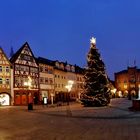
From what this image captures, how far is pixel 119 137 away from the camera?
1451cm

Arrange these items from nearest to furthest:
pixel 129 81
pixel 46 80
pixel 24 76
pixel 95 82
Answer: pixel 95 82, pixel 24 76, pixel 46 80, pixel 129 81

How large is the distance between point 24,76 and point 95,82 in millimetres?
27706

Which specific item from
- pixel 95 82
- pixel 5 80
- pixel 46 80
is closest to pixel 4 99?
pixel 5 80

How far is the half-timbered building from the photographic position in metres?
70.1

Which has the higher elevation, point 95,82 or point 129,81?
point 129,81

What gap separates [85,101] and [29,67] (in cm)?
2869

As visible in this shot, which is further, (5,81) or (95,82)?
(5,81)

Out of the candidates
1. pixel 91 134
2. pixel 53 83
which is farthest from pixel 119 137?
pixel 53 83

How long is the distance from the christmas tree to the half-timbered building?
73.4 ft

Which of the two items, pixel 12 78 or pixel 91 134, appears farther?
pixel 12 78

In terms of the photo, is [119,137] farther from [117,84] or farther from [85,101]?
[117,84]

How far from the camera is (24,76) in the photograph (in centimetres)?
7244

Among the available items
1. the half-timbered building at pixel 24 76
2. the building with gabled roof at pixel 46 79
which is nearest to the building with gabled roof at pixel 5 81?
the half-timbered building at pixel 24 76

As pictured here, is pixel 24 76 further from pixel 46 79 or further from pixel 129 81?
pixel 129 81
